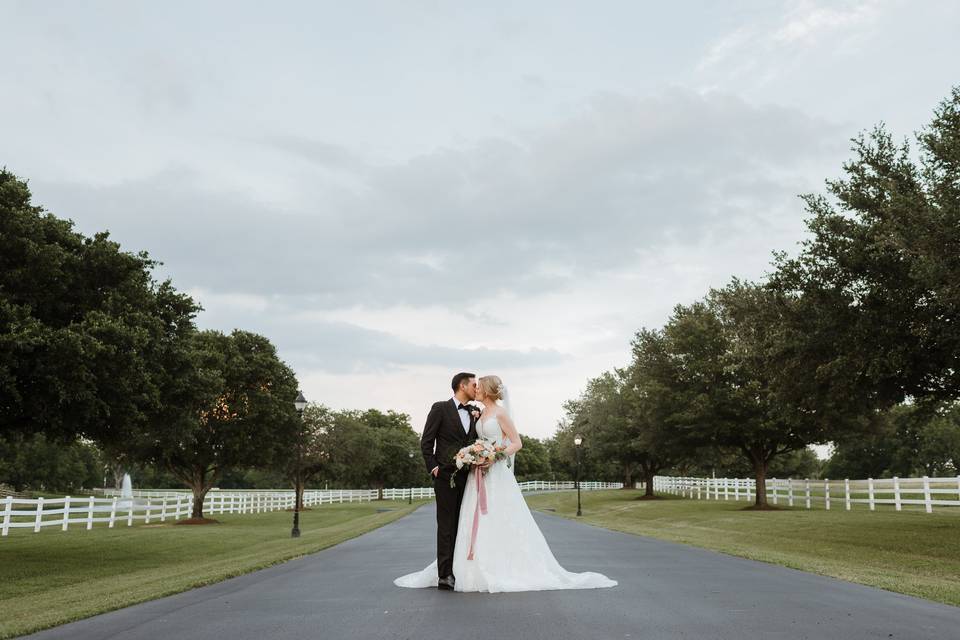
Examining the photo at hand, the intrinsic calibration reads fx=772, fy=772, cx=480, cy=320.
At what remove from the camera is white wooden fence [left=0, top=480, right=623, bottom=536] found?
27.3 metres

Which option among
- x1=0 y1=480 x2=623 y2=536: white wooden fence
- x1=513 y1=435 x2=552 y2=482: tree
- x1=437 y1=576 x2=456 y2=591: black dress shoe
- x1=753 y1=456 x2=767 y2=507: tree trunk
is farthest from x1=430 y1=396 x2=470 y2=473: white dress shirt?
x1=513 y1=435 x2=552 y2=482: tree

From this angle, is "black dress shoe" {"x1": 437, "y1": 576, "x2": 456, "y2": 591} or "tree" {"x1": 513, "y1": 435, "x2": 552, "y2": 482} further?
"tree" {"x1": 513, "y1": 435, "x2": 552, "y2": 482}

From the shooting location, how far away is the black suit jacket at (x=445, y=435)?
903 cm

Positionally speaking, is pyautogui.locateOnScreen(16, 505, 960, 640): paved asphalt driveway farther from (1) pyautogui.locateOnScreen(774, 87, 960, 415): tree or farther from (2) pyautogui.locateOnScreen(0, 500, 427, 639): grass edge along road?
(1) pyautogui.locateOnScreen(774, 87, 960, 415): tree

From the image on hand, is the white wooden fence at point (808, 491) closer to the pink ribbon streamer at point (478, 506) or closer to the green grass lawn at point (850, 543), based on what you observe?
the green grass lawn at point (850, 543)

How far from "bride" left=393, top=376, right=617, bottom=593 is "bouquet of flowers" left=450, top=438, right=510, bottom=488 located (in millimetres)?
93

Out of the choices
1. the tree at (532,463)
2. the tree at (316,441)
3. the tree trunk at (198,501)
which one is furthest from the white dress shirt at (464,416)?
the tree at (532,463)

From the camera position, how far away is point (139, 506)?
33969mm

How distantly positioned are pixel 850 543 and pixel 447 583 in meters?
15.0

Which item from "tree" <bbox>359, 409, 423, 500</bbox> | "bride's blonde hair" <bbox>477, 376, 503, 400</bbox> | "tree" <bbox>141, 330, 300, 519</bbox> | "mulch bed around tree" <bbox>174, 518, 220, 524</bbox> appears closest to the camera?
"bride's blonde hair" <bbox>477, 376, 503, 400</bbox>

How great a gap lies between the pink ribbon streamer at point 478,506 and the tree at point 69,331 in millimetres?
8809

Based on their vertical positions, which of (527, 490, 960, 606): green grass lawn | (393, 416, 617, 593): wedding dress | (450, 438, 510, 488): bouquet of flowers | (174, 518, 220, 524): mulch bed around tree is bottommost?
(174, 518, 220, 524): mulch bed around tree

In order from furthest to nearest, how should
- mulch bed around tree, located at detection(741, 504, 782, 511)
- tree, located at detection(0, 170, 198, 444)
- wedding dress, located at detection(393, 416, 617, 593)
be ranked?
mulch bed around tree, located at detection(741, 504, 782, 511) < tree, located at detection(0, 170, 198, 444) < wedding dress, located at detection(393, 416, 617, 593)

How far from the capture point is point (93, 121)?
2152 centimetres
